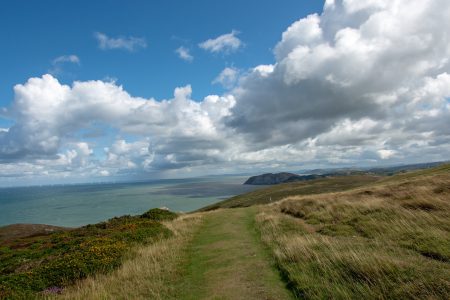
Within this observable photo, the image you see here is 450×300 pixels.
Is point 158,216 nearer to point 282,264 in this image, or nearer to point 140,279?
point 140,279

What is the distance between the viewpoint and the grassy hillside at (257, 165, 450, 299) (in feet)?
26.9

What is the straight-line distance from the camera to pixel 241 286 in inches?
416

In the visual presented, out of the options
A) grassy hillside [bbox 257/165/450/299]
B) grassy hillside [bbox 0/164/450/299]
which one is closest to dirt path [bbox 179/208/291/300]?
grassy hillside [bbox 0/164/450/299]

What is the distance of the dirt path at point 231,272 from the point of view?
10.0 metres

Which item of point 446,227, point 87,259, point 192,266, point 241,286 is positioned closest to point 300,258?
point 241,286

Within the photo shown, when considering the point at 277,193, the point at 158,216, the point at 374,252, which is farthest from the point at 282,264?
the point at 277,193

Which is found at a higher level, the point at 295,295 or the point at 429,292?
the point at 429,292

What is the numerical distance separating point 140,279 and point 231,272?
365cm

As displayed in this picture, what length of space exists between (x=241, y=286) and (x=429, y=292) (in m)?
5.59

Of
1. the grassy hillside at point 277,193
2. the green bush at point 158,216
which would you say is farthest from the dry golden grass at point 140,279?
the grassy hillside at point 277,193

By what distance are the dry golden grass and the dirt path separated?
0.71 metres

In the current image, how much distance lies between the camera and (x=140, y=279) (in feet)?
40.1

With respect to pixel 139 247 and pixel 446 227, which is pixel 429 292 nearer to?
pixel 446 227

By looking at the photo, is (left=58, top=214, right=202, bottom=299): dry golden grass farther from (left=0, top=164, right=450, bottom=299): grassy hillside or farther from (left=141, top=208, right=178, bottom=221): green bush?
(left=141, top=208, right=178, bottom=221): green bush
